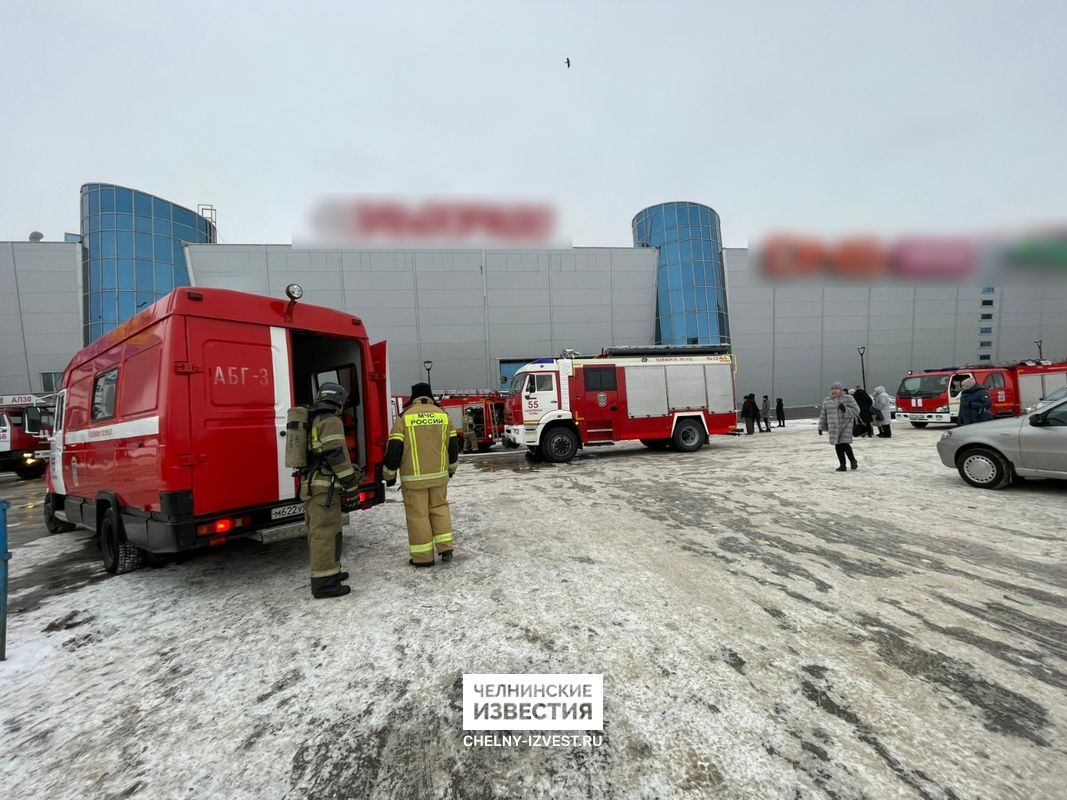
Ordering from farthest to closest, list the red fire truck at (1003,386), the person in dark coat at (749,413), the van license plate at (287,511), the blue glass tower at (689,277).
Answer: the blue glass tower at (689,277) < the person in dark coat at (749,413) < the red fire truck at (1003,386) < the van license plate at (287,511)

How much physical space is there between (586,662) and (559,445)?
8.94 meters

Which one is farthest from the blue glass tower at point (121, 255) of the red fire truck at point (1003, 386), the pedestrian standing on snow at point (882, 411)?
the red fire truck at point (1003, 386)

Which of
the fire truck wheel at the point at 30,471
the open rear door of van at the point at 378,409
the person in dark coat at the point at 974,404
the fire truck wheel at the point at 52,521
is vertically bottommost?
the fire truck wheel at the point at 30,471

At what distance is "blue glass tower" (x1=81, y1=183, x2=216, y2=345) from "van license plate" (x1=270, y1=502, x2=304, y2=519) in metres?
37.0

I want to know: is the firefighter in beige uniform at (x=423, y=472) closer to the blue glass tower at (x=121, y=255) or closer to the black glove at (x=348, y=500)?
the black glove at (x=348, y=500)

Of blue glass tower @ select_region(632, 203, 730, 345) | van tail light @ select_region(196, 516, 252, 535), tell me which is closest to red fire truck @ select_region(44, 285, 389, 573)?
van tail light @ select_region(196, 516, 252, 535)

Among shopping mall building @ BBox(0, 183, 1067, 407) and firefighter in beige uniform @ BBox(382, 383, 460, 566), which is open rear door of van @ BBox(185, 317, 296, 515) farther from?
shopping mall building @ BBox(0, 183, 1067, 407)

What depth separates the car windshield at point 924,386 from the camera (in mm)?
15055

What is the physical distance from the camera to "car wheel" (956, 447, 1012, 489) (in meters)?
6.32

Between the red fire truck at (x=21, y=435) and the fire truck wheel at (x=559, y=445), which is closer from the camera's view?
the fire truck wheel at (x=559, y=445)

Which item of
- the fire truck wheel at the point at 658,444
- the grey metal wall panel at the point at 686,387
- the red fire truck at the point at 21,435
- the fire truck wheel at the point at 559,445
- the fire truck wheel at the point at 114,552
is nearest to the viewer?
the fire truck wheel at the point at 114,552

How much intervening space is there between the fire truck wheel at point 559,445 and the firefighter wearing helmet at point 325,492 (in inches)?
311

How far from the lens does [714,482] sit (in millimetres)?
7898

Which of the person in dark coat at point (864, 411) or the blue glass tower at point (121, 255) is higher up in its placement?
the blue glass tower at point (121, 255)
